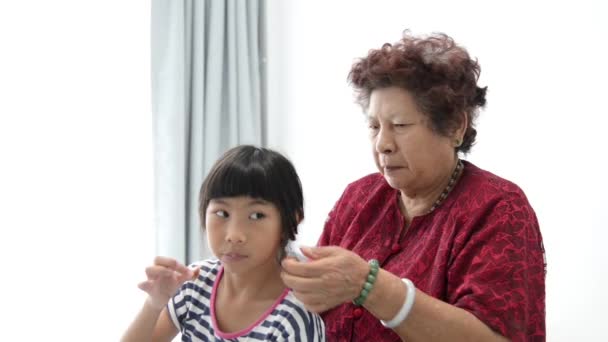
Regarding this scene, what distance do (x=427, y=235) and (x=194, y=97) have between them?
1.62 meters

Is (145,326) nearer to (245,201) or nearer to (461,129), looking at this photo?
(245,201)

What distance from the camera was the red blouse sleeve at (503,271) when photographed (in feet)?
4.01

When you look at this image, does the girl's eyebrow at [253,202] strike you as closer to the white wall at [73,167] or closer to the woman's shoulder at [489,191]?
the woman's shoulder at [489,191]

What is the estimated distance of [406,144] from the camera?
1.40m

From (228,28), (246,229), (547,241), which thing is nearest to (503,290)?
(246,229)

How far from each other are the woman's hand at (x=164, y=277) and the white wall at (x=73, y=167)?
1.37m

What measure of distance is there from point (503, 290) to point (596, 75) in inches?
32.6

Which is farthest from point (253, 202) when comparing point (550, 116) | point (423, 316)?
point (550, 116)

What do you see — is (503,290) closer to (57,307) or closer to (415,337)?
(415,337)

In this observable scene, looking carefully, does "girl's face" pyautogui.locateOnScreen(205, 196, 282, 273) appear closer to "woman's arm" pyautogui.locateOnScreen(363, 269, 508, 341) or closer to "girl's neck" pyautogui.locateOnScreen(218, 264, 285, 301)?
"girl's neck" pyautogui.locateOnScreen(218, 264, 285, 301)

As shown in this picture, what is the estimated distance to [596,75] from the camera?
5.80 feet

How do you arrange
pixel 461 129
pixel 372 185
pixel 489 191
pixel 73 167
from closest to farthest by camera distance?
pixel 489 191 → pixel 461 129 → pixel 372 185 → pixel 73 167

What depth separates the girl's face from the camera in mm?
1250

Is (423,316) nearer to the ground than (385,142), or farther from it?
nearer to the ground
